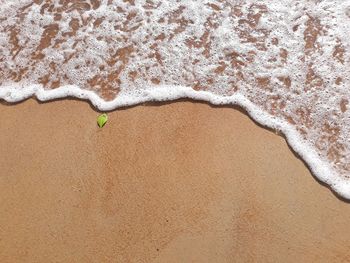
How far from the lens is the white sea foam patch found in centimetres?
293

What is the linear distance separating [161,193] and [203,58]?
3.39 feet

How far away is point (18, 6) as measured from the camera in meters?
3.60

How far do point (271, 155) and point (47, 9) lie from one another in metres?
2.08

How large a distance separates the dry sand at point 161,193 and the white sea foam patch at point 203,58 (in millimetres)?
181

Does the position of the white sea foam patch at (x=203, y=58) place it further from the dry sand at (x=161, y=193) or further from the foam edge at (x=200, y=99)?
the dry sand at (x=161, y=193)

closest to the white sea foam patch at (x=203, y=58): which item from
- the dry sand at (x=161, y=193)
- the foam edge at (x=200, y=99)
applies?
the foam edge at (x=200, y=99)

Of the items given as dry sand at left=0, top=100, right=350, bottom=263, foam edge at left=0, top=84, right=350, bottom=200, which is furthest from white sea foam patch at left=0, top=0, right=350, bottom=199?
dry sand at left=0, top=100, right=350, bottom=263

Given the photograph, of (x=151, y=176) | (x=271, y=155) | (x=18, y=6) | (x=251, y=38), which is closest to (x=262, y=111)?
(x=271, y=155)

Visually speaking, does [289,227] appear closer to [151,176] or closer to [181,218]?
[181,218]

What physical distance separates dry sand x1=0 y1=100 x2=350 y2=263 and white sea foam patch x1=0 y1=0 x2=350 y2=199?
181 mm

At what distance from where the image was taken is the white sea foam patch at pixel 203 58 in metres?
2.93

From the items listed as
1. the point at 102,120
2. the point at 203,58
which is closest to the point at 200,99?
the point at 203,58

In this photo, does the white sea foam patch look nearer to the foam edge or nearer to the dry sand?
the foam edge

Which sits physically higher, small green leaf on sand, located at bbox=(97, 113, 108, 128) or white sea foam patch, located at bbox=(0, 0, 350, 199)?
white sea foam patch, located at bbox=(0, 0, 350, 199)
